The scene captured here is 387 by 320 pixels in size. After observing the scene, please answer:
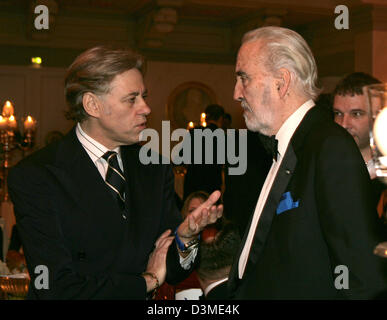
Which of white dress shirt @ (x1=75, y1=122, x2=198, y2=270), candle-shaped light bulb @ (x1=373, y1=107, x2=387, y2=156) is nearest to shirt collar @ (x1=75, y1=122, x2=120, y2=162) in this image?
white dress shirt @ (x1=75, y1=122, x2=198, y2=270)

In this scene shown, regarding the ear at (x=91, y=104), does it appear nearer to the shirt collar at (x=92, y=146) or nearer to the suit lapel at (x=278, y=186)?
the shirt collar at (x=92, y=146)

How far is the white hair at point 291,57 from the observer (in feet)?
6.48

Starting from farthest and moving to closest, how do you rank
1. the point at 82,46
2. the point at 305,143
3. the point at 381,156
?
the point at 82,46 < the point at 305,143 < the point at 381,156

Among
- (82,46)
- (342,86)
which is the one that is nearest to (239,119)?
(82,46)

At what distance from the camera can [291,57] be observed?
77.9 inches

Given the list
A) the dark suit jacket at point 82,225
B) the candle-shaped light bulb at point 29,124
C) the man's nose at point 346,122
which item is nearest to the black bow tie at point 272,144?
the dark suit jacket at point 82,225

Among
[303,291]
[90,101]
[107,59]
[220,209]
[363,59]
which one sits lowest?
[303,291]

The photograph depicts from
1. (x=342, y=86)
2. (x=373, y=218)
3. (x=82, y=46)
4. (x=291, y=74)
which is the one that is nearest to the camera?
(x=373, y=218)

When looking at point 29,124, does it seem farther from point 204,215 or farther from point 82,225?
point 204,215

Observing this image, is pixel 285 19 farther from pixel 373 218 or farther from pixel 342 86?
pixel 373 218

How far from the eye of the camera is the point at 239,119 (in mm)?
11891

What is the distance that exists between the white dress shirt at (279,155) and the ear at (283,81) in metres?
0.07

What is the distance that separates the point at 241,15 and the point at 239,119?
1967mm

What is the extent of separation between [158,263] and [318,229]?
0.65m
